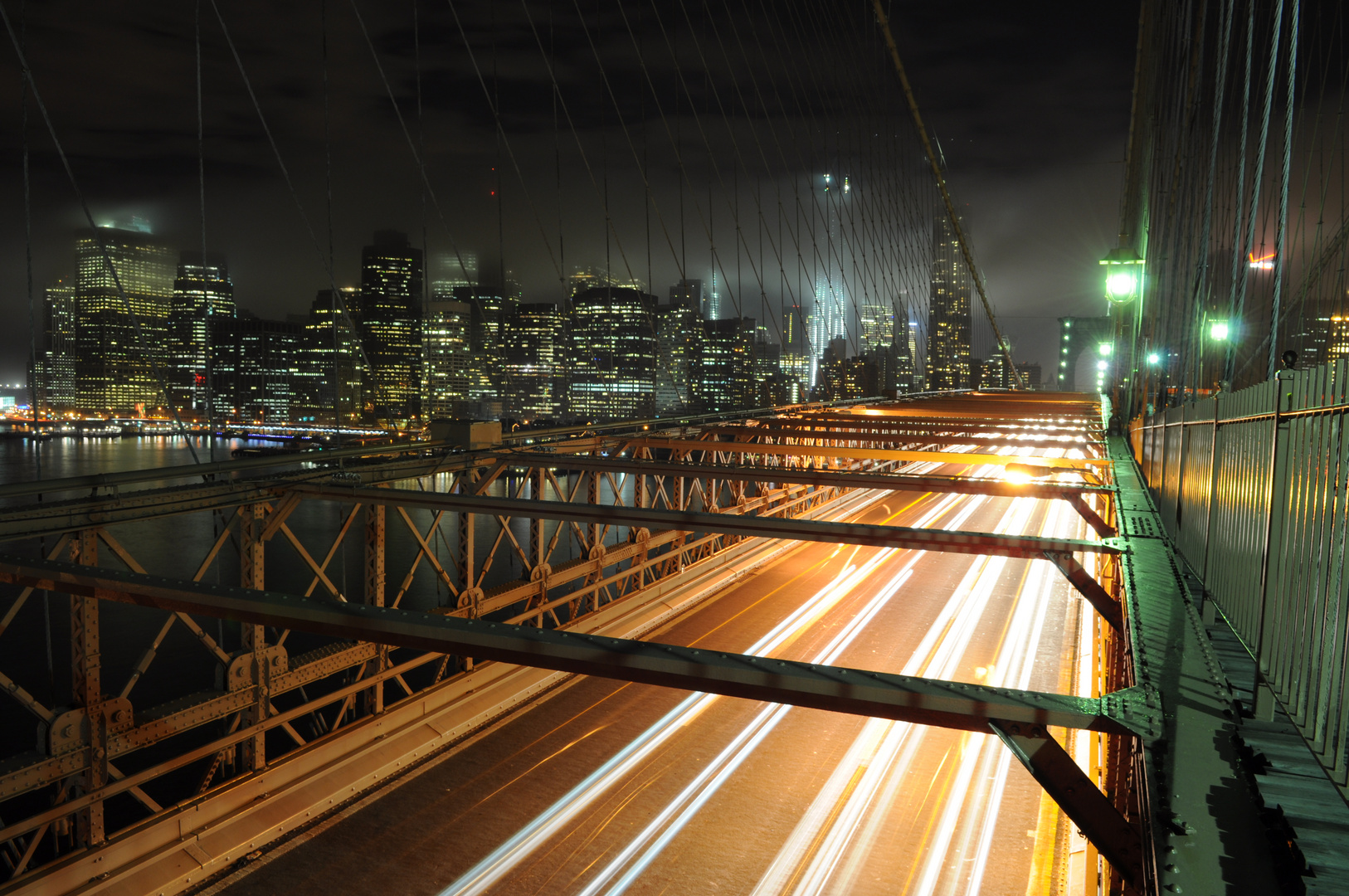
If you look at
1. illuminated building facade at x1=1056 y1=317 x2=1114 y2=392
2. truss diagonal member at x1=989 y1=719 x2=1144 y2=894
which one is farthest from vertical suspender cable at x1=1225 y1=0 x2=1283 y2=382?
illuminated building facade at x1=1056 y1=317 x2=1114 y2=392

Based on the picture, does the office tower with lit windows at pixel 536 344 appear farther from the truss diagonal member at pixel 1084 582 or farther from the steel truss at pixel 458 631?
the truss diagonal member at pixel 1084 582

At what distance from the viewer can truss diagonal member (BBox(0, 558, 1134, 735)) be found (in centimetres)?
252

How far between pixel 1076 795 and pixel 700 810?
17.0 ft

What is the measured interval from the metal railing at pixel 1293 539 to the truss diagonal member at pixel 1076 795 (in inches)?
25.5

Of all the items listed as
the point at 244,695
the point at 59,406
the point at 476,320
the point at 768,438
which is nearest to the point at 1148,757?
the point at 244,695

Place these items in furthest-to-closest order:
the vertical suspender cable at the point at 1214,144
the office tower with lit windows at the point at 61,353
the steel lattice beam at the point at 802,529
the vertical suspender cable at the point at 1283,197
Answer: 1. the office tower with lit windows at the point at 61,353
2. the vertical suspender cable at the point at 1214,144
3. the steel lattice beam at the point at 802,529
4. the vertical suspender cable at the point at 1283,197

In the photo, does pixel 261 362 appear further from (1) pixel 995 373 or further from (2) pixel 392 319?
(1) pixel 995 373

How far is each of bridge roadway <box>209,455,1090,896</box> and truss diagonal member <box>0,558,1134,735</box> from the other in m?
3.34

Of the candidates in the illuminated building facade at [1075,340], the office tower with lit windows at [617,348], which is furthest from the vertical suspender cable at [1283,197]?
the illuminated building facade at [1075,340]

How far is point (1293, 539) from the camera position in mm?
2908

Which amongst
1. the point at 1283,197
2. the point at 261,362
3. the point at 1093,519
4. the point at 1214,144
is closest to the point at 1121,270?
the point at 1214,144

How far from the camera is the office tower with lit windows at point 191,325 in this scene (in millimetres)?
11820

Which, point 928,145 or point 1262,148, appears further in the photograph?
point 928,145

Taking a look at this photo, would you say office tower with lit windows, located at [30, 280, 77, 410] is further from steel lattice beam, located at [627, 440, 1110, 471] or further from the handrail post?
the handrail post
